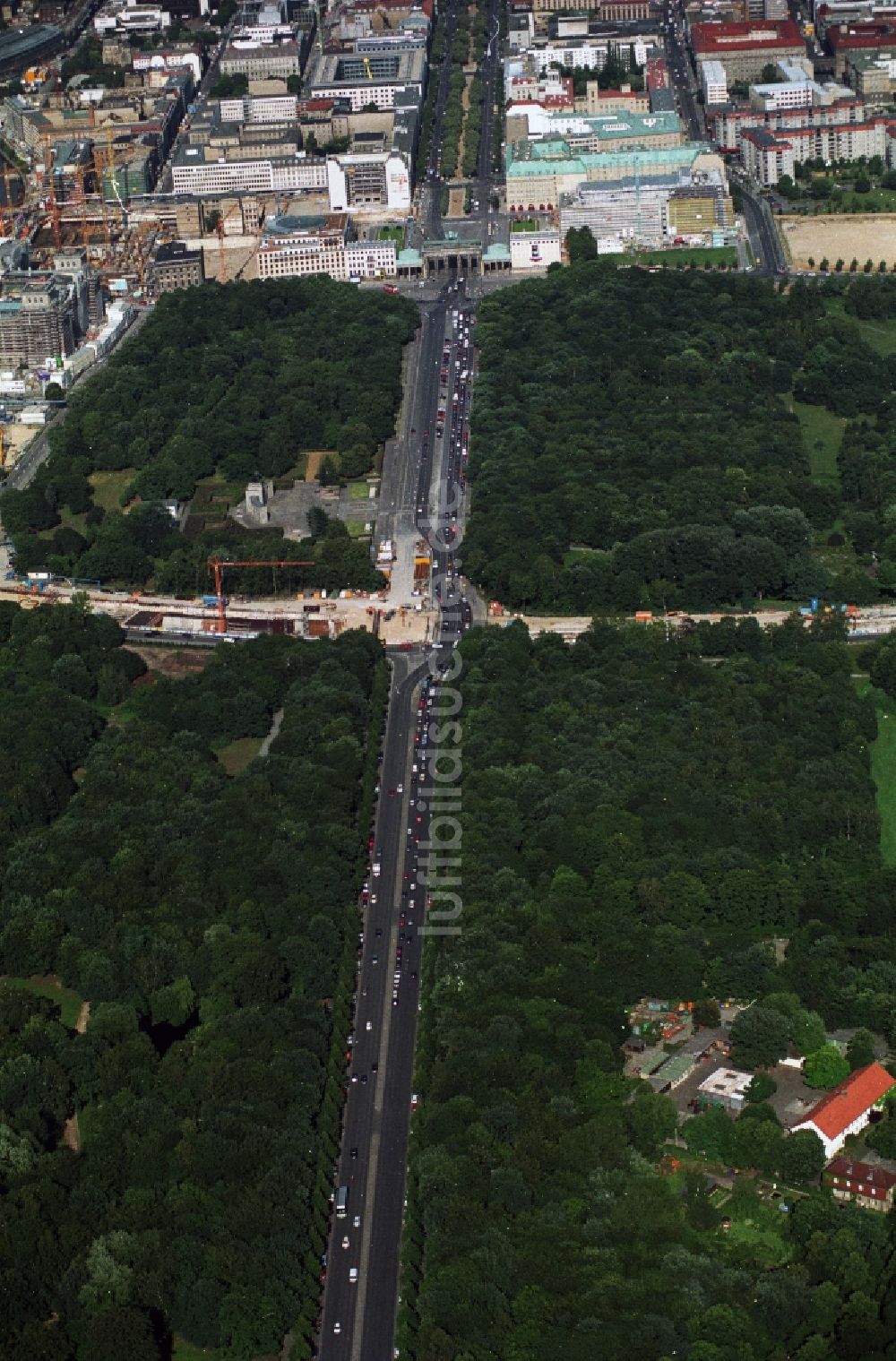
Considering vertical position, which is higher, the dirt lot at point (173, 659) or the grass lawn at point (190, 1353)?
the grass lawn at point (190, 1353)

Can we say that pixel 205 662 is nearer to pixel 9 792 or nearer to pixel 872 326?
pixel 9 792

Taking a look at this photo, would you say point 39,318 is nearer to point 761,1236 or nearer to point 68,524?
point 68,524

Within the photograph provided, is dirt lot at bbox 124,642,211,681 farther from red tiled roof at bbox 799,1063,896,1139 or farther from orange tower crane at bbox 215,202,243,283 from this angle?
orange tower crane at bbox 215,202,243,283

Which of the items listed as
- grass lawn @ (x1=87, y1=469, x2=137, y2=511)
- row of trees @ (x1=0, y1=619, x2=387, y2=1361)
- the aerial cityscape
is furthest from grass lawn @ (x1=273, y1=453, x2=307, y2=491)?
row of trees @ (x1=0, y1=619, x2=387, y2=1361)

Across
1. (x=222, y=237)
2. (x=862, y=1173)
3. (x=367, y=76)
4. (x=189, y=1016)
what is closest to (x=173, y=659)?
(x=189, y=1016)

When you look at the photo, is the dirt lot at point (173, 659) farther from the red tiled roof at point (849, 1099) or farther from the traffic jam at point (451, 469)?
the red tiled roof at point (849, 1099)

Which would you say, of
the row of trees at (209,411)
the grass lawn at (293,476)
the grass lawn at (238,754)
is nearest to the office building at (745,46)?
the row of trees at (209,411)

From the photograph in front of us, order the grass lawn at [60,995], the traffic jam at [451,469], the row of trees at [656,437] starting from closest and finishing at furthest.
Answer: the grass lawn at [60,995] → the row of trees at [656,437] → the traffic jam at [451,469]
